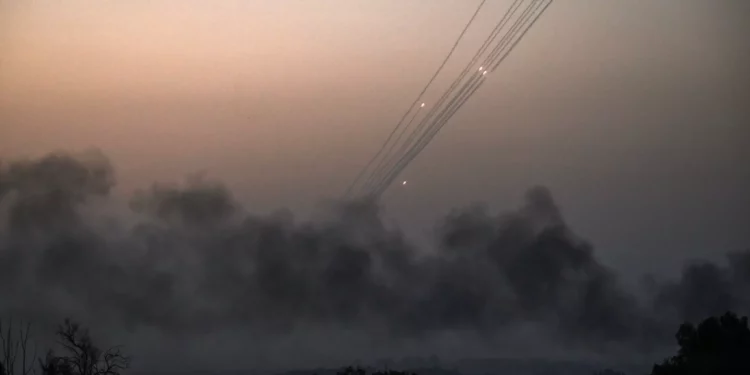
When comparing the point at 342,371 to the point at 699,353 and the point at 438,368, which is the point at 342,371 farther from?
the point at 438,368

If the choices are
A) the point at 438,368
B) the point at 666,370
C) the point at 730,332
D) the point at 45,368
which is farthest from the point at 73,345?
the point at 438,368

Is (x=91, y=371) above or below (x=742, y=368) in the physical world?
above

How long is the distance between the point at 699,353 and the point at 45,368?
28921 mm

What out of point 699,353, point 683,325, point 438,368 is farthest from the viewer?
point 438,368

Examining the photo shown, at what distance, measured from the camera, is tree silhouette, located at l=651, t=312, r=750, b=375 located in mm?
39812

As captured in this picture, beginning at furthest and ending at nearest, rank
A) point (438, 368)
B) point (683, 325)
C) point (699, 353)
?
point (438, 368), point (683, 325), point (699, 353)

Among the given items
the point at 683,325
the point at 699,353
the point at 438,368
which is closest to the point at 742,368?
the point at 699,353

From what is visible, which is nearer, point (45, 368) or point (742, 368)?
point (45, 368)

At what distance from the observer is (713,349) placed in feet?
140

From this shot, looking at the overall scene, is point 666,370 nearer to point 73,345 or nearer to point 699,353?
point 699,353

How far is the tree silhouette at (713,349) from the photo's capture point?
39.8 metres

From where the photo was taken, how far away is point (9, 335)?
35531 mm

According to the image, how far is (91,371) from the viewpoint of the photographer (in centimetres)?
3125

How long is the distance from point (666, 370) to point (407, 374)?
1512 centimetres
